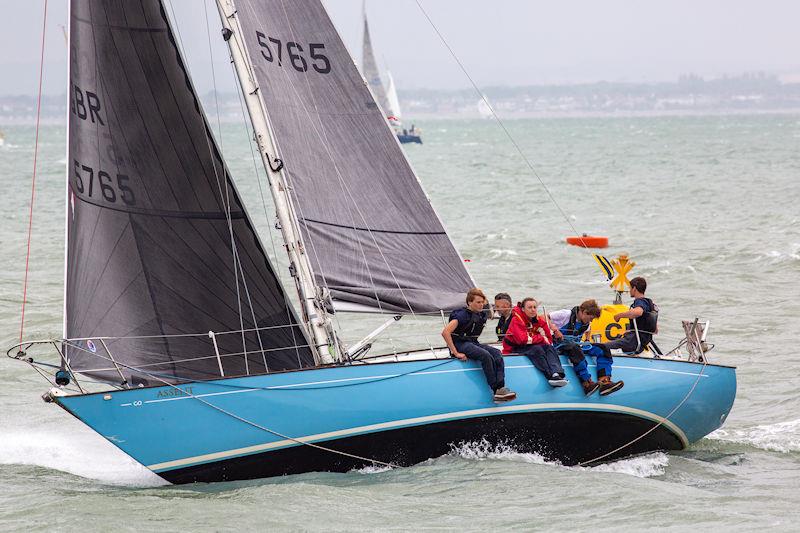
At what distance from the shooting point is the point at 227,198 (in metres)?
12.3

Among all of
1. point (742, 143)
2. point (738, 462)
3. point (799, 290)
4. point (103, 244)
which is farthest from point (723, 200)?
point (742, 143)

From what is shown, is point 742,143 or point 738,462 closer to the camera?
point 738,462

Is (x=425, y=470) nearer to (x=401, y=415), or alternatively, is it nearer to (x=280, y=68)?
(x=401, y=415)

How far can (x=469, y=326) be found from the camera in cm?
1179

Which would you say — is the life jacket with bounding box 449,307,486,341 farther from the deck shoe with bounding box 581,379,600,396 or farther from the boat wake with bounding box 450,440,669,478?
the deck shoe with bounding box 581,379,600,396

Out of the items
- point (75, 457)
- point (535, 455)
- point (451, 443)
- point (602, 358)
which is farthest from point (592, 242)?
point (75, 457)

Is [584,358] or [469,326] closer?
[469,326]

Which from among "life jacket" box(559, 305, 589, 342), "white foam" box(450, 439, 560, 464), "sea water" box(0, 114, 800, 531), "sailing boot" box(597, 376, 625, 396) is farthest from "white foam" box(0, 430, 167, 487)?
"life jacket" box(559, 305, 589, 342)

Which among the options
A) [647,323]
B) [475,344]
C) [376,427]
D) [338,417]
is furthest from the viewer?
[647,323]

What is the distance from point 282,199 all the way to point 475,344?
8.17ft

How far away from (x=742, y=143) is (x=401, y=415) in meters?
99.2

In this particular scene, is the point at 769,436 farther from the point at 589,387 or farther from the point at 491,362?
the point at 491,362

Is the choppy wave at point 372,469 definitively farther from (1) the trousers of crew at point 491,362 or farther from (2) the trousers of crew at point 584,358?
(2) the trousers of crew at point 584,358

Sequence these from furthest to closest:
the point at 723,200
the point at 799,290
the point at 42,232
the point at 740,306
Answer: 1. the point at 723,200
2. the point at 42,232
3. the point at 799,290
4. the point at 740,306
